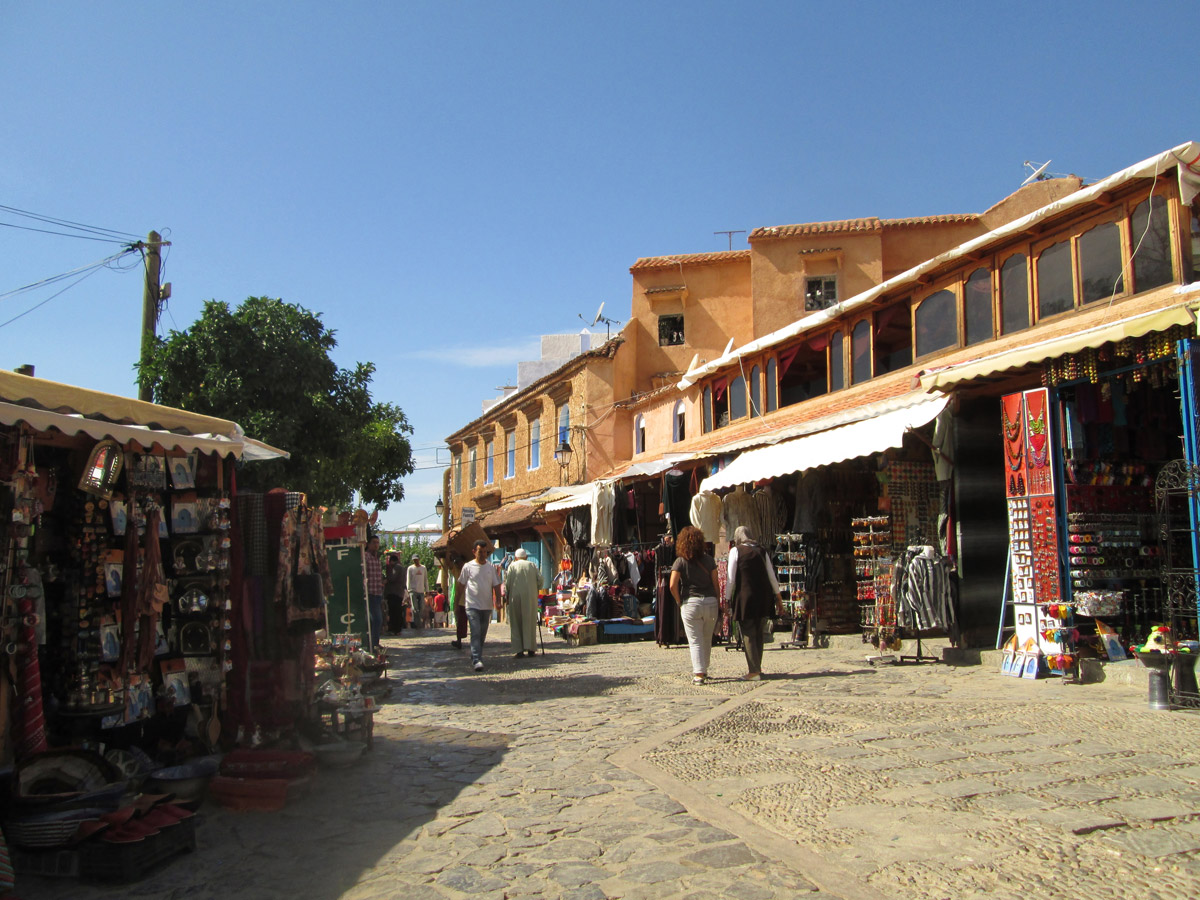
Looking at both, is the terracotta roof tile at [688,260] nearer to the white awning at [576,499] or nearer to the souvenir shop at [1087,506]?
the white awning at [576,499]

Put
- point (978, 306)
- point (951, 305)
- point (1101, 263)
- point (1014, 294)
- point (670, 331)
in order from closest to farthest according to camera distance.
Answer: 1. point (1101, 263)
2. point (1014, 294)
3. point (978, 306)
4. point (951, 305)
5. point (670, 331)

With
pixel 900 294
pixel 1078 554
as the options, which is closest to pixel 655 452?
pixel 900 294

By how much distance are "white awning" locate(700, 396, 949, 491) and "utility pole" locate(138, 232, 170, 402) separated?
7782 millimetres

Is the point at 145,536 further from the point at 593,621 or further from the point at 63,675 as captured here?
the point at 593,621

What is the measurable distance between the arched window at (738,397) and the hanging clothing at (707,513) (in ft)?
17.4

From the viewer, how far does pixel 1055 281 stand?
11555 mm

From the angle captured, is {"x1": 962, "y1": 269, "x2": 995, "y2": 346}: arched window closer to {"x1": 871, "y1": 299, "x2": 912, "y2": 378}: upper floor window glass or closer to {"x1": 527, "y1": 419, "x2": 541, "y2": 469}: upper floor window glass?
{"x1": 871, "y1": 299, "x2": 912, "y2": 378}: upper floor window glass

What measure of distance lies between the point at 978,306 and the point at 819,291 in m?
10.4

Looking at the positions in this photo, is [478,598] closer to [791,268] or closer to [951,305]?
[951,305]

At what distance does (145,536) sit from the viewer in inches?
244

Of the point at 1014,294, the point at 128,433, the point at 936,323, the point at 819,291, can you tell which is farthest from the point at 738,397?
the point at 128,433

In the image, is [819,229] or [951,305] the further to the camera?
[819,229]

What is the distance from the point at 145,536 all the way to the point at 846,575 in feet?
31.2

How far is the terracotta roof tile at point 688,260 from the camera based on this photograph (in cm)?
2531
